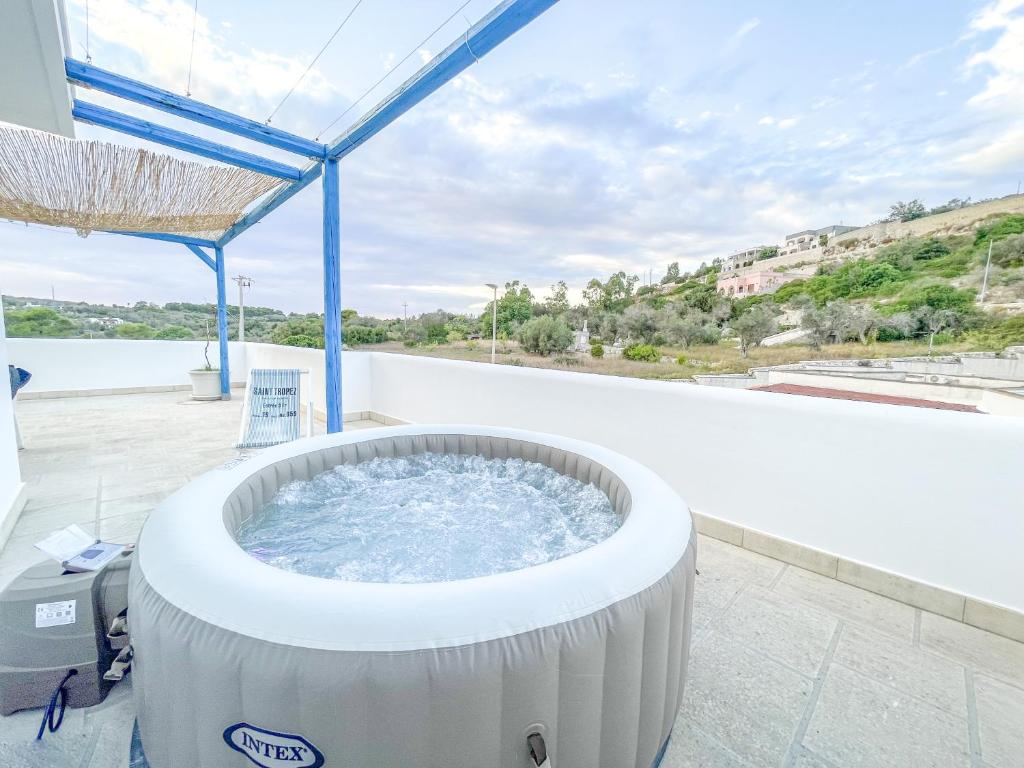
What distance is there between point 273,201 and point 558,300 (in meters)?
5.76

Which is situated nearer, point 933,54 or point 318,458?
point 318,458

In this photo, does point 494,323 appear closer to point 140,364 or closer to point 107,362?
point 140,364

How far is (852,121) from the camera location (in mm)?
5293

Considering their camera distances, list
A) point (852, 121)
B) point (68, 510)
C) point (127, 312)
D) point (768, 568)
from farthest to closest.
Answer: point (127, 312) < point (852, 121) < point (68, 510) < point (768, 568)

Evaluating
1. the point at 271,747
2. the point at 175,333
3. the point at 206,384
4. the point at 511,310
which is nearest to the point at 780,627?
the point at 271,747

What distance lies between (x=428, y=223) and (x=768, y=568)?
8235 mm

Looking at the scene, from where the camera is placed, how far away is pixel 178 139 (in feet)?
10.6

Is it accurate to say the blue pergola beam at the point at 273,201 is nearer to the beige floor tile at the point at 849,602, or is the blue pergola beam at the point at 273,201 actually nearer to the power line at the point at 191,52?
the power line at the point at 191,52

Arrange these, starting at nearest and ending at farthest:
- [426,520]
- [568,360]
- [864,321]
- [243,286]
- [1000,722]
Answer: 1. [1000,722]
2. [426,520]
3. [864,321]
4. [568,360]
5. [243,286]

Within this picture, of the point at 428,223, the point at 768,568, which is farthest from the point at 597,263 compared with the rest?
the point at 768,568

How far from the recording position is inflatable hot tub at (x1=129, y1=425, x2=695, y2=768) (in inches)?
33.4

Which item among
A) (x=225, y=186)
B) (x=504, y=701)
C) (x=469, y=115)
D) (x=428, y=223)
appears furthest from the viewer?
(x=428, y=223)

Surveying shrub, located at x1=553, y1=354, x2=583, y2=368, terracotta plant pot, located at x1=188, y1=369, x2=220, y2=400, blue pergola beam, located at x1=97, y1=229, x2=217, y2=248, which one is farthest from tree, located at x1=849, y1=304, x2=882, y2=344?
terracotta plant pot, located at x1=188, y1=369, x2=220, y2=400

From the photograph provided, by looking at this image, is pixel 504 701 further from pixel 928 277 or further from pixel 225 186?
pixel 928 277
